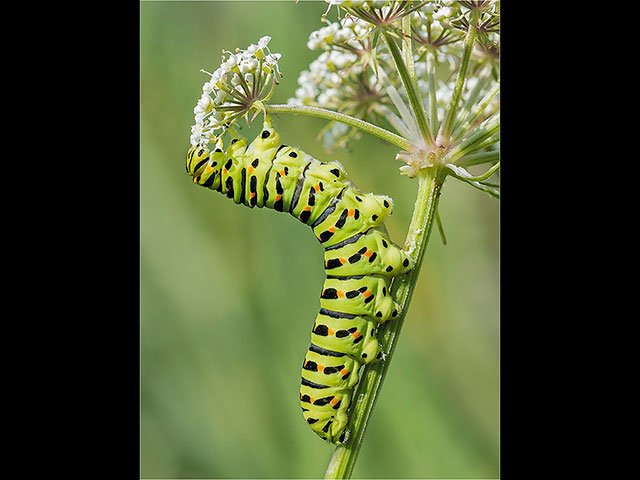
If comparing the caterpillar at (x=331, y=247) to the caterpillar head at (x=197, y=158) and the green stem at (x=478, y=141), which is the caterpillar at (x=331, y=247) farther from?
the green stem at (x=478, y=141)

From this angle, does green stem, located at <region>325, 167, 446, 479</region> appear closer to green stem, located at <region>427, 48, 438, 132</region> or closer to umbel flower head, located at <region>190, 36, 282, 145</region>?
green stem, located at <region>427, 48, 438, 132</region>

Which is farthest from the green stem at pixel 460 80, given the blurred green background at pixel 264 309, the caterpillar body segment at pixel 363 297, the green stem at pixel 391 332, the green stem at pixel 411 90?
the blurred green background at pixel 264 309

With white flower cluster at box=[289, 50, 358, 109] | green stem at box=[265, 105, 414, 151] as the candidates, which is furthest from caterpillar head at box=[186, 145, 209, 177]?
white flower cluster at box=[289, 50, 358, 109]

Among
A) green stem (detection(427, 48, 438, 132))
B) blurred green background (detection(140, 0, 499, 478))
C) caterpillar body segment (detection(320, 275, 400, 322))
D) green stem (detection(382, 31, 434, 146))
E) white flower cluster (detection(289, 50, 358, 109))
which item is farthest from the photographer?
blurred green background (detection(140, 0, 499, 478))

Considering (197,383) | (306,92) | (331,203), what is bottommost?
(197,383)

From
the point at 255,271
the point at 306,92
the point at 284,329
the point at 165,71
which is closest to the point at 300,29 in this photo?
the point at 165,71
